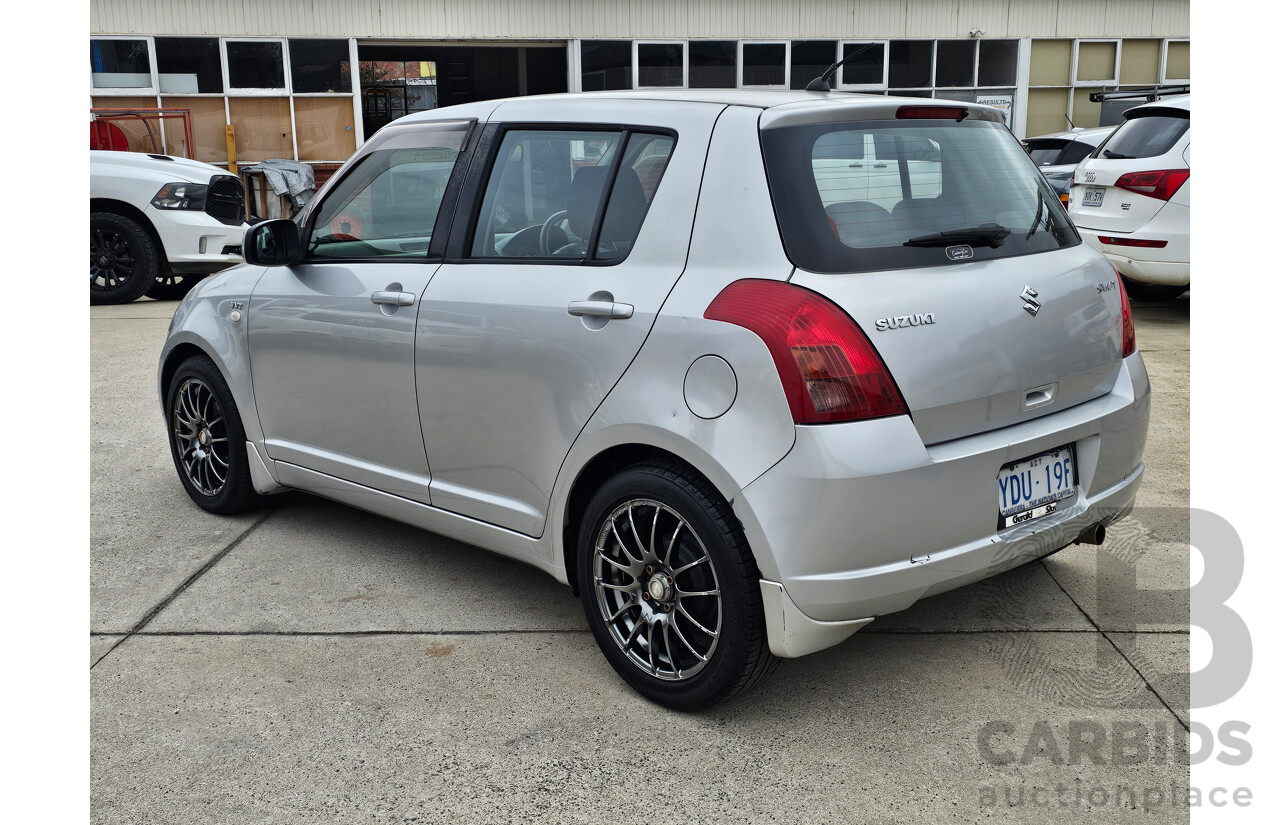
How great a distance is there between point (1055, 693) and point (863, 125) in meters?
1.75

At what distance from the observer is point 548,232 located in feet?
10.9

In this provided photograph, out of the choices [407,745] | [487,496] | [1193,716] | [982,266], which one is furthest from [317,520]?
[1193,716]

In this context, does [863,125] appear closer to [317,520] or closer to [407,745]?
[407,745]

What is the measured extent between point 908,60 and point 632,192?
1854 cm

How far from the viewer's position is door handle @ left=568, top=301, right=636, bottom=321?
2986mm

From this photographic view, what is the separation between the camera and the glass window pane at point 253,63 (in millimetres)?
17828

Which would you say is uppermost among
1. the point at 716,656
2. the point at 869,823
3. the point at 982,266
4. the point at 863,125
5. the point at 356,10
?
the point at 356,10

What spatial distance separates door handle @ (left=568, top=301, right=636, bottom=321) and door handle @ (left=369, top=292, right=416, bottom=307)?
77 cm

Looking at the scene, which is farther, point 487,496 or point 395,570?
point 395,570

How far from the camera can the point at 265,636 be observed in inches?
143

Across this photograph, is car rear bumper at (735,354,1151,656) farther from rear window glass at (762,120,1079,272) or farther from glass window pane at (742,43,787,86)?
glass window pane at (742,43,787,86)

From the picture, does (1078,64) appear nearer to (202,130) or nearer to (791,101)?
(202,130)

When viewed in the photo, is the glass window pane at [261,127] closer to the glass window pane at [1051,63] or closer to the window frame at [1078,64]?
the glass window pane at [1051,63]

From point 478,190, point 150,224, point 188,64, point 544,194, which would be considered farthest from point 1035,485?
point 188,64
